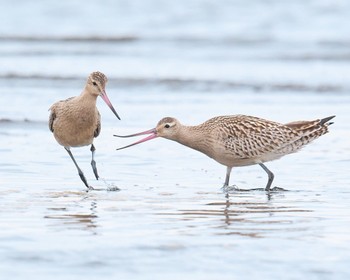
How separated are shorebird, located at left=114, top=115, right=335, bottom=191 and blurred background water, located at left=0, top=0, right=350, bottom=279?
0.97ft

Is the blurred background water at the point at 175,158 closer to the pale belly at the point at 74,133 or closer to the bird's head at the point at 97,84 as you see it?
the pale belly at the point at 74,133

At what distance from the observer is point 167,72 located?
18.5 metres

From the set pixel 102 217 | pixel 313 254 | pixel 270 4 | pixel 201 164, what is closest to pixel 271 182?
pixel 201 164

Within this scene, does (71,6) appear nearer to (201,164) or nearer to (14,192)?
(201,164)

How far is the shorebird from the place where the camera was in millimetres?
10008

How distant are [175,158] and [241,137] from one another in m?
1.56

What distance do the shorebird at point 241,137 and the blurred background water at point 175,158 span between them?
0.97 ft

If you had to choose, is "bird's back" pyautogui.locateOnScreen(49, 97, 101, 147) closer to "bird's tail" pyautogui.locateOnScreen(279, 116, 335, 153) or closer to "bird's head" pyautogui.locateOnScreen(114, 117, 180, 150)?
"bird's head" pyautogui.locateOnScreen(114, 117, 180, 150)

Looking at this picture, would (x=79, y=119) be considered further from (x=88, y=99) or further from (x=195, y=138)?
(x=195, y=138)

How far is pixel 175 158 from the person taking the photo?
11.4m

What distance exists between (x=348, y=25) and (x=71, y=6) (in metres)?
7.56

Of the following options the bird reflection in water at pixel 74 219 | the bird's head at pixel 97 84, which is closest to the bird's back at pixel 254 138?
the bird's head at pixel 97 84

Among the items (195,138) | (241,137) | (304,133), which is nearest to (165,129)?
(195,138)

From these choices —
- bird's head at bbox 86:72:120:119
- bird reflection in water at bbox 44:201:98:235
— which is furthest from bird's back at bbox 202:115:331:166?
bird reflection in water at bbox 44:201:98:235
